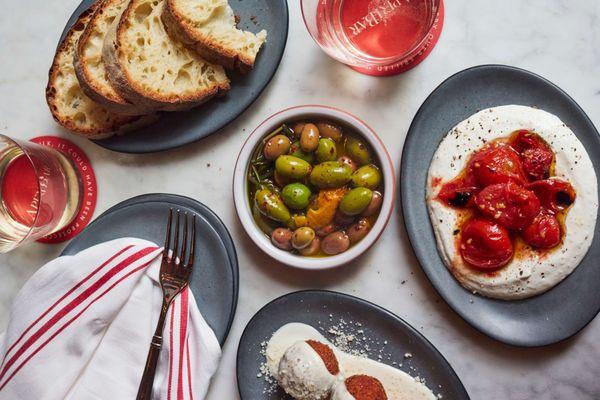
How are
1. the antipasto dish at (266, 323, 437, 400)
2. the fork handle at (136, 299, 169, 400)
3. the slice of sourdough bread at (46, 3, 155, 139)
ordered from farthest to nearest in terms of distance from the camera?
1. the slice of sourdough bread at (46, 3, 155, 139)
2. the fork handle at (136, 299, 169, 400)
3. the antipasto dish at (266, 323, 437, 400)

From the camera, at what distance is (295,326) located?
1737 mm

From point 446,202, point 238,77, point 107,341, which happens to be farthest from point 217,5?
point 107,341

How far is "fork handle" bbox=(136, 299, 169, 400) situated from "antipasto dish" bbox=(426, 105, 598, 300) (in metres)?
0.87

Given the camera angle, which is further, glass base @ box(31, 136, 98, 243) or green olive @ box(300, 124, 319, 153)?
glass base @ box(31, 136, 98, 243)

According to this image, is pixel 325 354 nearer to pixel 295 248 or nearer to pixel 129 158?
pixel 295 248

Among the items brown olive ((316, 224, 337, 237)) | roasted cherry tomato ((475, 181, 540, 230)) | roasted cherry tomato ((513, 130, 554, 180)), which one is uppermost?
roasted cherry tomato ((513, 130, 554, 180))

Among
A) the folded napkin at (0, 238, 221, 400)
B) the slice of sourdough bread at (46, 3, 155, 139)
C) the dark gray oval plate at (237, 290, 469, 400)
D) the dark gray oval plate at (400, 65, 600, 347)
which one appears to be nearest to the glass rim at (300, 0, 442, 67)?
the dark gray oval plate at (400, 65, 600, 347)

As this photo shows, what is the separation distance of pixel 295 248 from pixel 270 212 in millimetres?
133

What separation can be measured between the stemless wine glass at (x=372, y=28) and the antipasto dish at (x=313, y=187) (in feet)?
0.82

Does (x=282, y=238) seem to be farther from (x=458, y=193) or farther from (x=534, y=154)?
(x=534, y=154)

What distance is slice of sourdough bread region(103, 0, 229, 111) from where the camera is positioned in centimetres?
170

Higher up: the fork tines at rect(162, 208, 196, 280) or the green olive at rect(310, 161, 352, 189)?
the green olive at rect(310, 161, 352, 189)

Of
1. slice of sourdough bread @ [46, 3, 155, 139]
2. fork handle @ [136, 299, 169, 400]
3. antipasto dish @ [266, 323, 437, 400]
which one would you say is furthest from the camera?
slice of sourdough bread @ [46, 3, 155, 139]

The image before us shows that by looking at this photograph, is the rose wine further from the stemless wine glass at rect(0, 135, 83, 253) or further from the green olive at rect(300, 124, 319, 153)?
the stemless wine glass at rect(0, 135, 83, 253)
